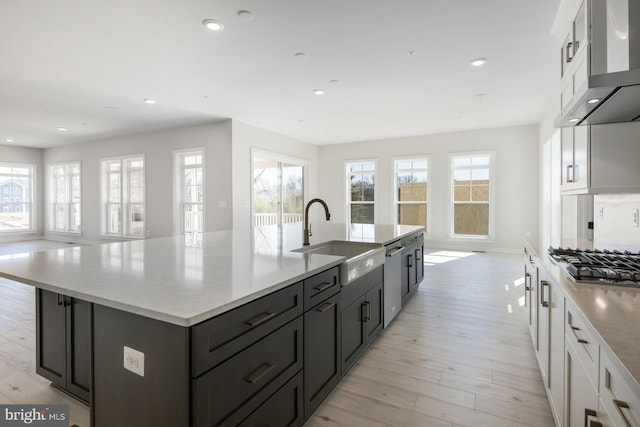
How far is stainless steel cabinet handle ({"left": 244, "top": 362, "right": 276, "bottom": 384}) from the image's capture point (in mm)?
1205

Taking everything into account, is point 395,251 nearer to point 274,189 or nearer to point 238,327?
point 238,327

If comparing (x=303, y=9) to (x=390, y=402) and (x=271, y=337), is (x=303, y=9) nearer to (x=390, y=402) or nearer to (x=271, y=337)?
(x=271, y=337)

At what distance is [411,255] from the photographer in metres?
3.55

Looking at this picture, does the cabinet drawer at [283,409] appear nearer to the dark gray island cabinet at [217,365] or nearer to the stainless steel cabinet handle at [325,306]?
the dark gray island cabinet at [217,365]

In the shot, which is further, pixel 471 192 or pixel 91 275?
pixel 471 192

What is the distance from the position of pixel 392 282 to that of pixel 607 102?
6.39ft

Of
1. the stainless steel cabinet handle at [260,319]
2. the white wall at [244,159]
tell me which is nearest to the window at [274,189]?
the white wall at [244,159]

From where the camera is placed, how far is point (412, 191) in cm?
841

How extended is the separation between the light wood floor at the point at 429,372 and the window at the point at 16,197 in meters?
7.93

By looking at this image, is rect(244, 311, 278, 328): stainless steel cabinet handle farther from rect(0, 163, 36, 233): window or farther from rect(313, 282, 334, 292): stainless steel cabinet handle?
rect(0, 163, 36, 233): window

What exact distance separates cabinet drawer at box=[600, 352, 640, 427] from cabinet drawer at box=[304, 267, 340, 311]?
3.58ft

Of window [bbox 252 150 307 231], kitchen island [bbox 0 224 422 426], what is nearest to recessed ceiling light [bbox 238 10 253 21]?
kitchen island [bbox 0 224 422 426]

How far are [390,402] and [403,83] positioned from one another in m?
4.02

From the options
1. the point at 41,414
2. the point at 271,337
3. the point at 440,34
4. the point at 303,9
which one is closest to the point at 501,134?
the point at 440,34
